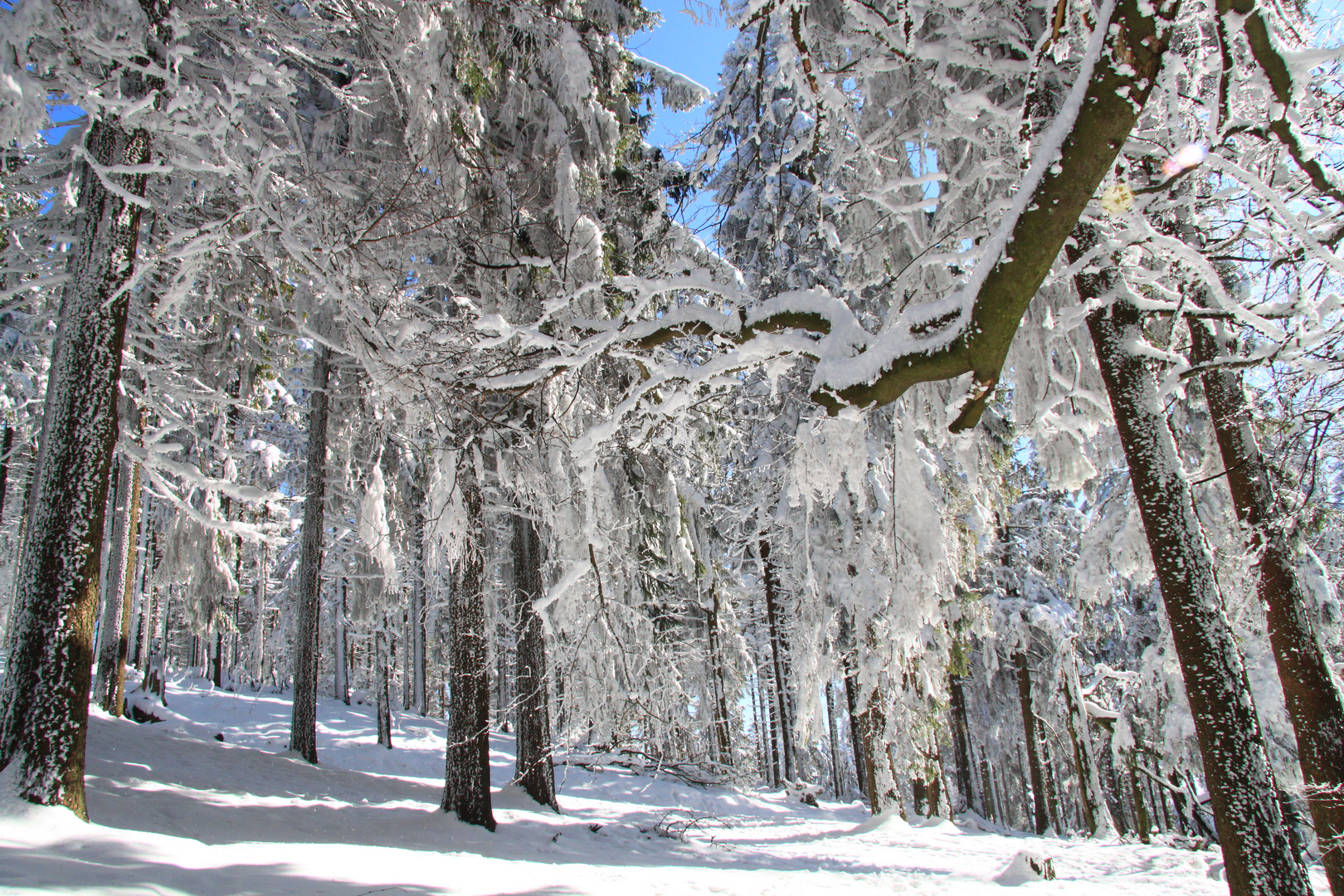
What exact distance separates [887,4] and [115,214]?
6817mm

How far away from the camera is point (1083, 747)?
47.6 feet

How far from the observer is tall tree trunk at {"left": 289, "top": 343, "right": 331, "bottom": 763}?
11155mm

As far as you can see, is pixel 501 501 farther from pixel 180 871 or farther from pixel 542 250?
pixel 180 871

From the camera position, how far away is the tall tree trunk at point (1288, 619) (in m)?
5.12

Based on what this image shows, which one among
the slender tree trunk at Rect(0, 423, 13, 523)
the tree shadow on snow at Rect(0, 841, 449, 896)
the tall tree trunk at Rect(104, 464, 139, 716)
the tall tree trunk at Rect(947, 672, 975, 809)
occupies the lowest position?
the tall tree trunk at Rect(947, 672, 975, 809)

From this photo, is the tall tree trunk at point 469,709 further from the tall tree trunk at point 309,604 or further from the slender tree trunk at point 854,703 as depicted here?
the slender tree trunk at point 854,703

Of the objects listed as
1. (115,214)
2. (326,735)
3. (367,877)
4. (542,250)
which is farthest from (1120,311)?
(326,735)

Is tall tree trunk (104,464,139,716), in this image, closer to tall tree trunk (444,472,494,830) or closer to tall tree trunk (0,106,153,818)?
tall tree trunk (0,106,153,818)

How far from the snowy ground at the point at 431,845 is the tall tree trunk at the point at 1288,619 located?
393cm

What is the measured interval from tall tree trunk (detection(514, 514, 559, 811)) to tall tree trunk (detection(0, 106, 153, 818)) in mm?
4432

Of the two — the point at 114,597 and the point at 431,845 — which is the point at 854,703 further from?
the point at 114,597

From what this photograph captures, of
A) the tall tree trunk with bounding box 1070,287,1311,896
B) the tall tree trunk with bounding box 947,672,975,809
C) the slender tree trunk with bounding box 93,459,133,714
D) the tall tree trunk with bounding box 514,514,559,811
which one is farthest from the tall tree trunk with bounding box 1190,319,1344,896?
the tall tree trunk with bounding box 947,672,975,809

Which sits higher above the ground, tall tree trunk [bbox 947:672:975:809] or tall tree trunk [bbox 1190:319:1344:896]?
tall tree trunk [bbox 1190:319:1344:896]

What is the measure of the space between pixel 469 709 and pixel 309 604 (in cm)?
457
